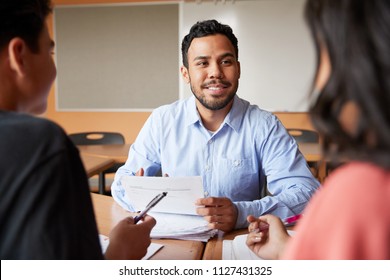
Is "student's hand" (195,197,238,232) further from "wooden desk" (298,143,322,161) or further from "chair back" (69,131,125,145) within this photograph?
"chair back" (69,131,125,145)

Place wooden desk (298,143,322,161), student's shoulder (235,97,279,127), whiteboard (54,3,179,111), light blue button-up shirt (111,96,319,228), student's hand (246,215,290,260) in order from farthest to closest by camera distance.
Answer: whiteboard (54,3,179,111) → wooden desk (298,143,322,161) → student's shoulder (235,97,279,127) → light blue button-up shirt (111,96,319,228) → student's hand (246,215,290,260)

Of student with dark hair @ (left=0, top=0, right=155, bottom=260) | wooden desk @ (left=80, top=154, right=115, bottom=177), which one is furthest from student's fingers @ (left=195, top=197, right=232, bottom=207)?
wooden desk @ (left=80, top=154, right=115, bottom=177)

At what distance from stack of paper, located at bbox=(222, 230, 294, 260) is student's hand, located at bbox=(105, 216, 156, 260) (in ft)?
0.65

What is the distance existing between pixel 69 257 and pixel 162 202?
1.83ft

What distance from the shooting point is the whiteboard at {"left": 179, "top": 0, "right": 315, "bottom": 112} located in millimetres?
3295

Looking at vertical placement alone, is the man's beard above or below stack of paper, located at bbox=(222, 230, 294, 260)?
above

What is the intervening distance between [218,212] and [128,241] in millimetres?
324

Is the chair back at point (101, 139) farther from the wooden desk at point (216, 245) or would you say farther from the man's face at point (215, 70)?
the wooden desk at point (216, 245)

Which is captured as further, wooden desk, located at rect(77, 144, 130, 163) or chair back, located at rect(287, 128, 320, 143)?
chair back, located at rect(287, 128, 320, 143)

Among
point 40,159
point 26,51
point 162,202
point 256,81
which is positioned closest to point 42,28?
point 26,51

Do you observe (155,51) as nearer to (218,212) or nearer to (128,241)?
(218,212)

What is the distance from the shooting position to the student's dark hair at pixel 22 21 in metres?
0.54

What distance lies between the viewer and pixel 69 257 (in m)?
0.48

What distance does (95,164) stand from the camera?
2066 millimetres
